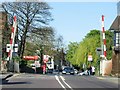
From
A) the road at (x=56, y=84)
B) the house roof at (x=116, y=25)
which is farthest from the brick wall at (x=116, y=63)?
the road at (x=56, y=84)

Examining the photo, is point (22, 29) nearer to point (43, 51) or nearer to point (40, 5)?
point (40, 5)

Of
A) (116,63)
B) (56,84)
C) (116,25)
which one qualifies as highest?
(116,25)

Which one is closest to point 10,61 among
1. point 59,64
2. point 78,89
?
point 78,89

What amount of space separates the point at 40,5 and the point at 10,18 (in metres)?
5.36

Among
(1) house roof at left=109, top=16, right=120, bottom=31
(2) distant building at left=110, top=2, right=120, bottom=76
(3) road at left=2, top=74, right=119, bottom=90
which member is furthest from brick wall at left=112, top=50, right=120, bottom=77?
(3) road at left=2, top=74, right=119, bottom=90

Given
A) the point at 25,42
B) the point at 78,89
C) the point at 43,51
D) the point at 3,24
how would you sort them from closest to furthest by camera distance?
1. the point at 78,89
2. the point at 3,24
3. the point at 25,42
4. the point at 43,51

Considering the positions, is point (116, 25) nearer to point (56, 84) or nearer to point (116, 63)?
point (116, 63)

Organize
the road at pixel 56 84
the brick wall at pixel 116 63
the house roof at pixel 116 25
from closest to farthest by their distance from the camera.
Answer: the road at pixel 56 84
the brick wall at pixel 116 63
the house roof at pixel 116 25

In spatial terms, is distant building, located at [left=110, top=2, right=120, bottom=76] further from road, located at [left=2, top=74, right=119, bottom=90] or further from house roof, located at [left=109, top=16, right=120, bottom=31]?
road, located at [left=2, top=74, right=119, bottom=90]

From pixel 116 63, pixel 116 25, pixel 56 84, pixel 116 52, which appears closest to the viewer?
pixel 56 84

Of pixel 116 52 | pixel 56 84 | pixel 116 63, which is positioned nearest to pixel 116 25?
pixel 116 52

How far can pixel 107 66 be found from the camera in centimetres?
5412

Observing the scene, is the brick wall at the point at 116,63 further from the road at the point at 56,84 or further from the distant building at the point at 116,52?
the road at the point at 56,84

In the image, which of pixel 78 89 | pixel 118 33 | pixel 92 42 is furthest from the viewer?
pixel 92 42
